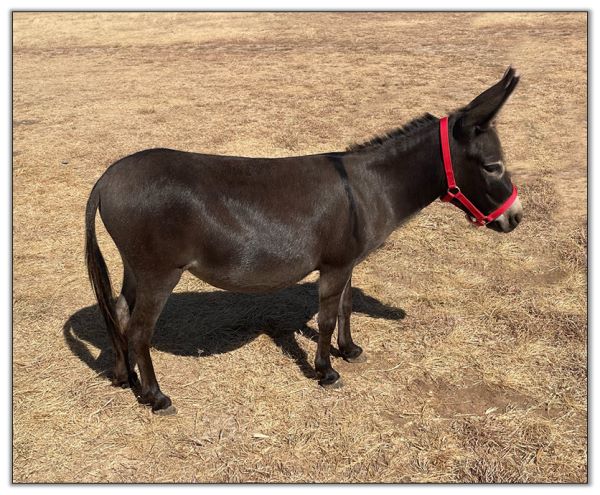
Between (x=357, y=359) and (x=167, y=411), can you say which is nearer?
(x=167, y=411)

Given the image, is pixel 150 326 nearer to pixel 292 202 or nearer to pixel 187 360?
pixel 187 360

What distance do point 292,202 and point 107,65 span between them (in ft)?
49.6

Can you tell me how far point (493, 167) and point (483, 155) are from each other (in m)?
0.15

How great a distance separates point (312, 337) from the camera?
6.42 meters

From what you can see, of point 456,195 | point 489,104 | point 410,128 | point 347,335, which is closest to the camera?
point 489,104

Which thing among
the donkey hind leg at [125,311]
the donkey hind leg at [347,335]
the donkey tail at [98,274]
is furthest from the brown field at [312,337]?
the donkey tail at [98,274]

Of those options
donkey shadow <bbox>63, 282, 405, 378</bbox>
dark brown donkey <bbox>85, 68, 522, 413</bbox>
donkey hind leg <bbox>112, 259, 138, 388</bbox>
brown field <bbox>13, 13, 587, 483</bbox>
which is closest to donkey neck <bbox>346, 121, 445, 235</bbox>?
dark brown donkey <bbox>85, 68, 522, 413</bbox>

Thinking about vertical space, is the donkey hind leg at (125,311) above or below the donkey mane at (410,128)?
below

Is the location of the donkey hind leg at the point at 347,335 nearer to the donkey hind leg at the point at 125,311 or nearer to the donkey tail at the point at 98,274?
the donkey hind leg at the point at 125,311

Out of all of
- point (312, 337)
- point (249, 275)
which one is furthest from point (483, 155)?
point (312, 337)

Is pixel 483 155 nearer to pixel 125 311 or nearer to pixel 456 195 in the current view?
pixel 456 195

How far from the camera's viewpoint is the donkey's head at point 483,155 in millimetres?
4732

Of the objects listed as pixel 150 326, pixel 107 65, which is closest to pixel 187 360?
pixel 150 326

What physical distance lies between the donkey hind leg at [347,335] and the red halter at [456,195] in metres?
1.36
